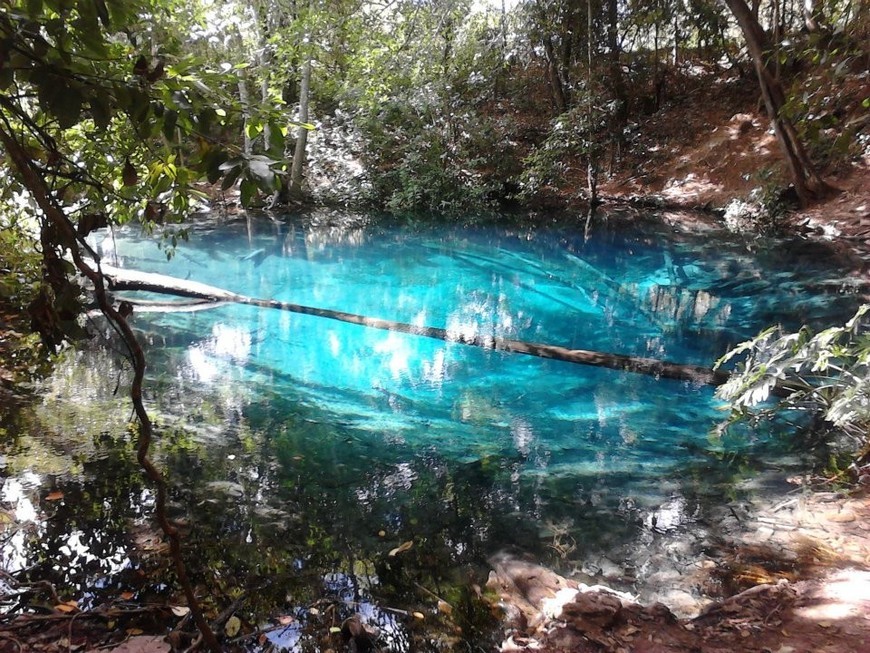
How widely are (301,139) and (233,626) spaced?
495 inches

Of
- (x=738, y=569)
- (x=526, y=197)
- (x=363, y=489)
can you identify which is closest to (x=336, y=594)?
(x=363, y=489)

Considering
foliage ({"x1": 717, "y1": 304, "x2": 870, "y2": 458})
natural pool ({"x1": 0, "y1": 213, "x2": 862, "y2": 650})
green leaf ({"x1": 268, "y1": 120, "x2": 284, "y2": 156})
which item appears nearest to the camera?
green leaf ({"x1": 268, "y1": 120, "x2": 284, "y2": 156})

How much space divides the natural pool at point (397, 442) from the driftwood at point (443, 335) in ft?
0.33

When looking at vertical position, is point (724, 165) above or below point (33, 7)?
above

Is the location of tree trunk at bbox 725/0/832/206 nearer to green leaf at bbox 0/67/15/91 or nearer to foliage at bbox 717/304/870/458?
foliage at bbox 717/304/870/458

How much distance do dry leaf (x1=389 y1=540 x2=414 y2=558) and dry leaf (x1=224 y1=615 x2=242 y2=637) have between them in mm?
778

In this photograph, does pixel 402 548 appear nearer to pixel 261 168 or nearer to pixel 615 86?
pixel 261 168

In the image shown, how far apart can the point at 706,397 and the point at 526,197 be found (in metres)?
10.8

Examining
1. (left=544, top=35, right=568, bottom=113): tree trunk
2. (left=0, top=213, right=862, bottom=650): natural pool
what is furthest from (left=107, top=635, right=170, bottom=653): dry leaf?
(left=544, top=35, right=568, bottom=113): tree trunk

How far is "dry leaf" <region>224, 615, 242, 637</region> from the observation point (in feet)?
7.39

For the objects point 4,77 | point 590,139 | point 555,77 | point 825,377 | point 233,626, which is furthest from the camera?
point 555,77

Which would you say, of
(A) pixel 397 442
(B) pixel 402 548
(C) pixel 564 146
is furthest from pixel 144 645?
(C) pixel 564 146

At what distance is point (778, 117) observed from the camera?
28.1 feet

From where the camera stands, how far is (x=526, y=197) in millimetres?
14773
